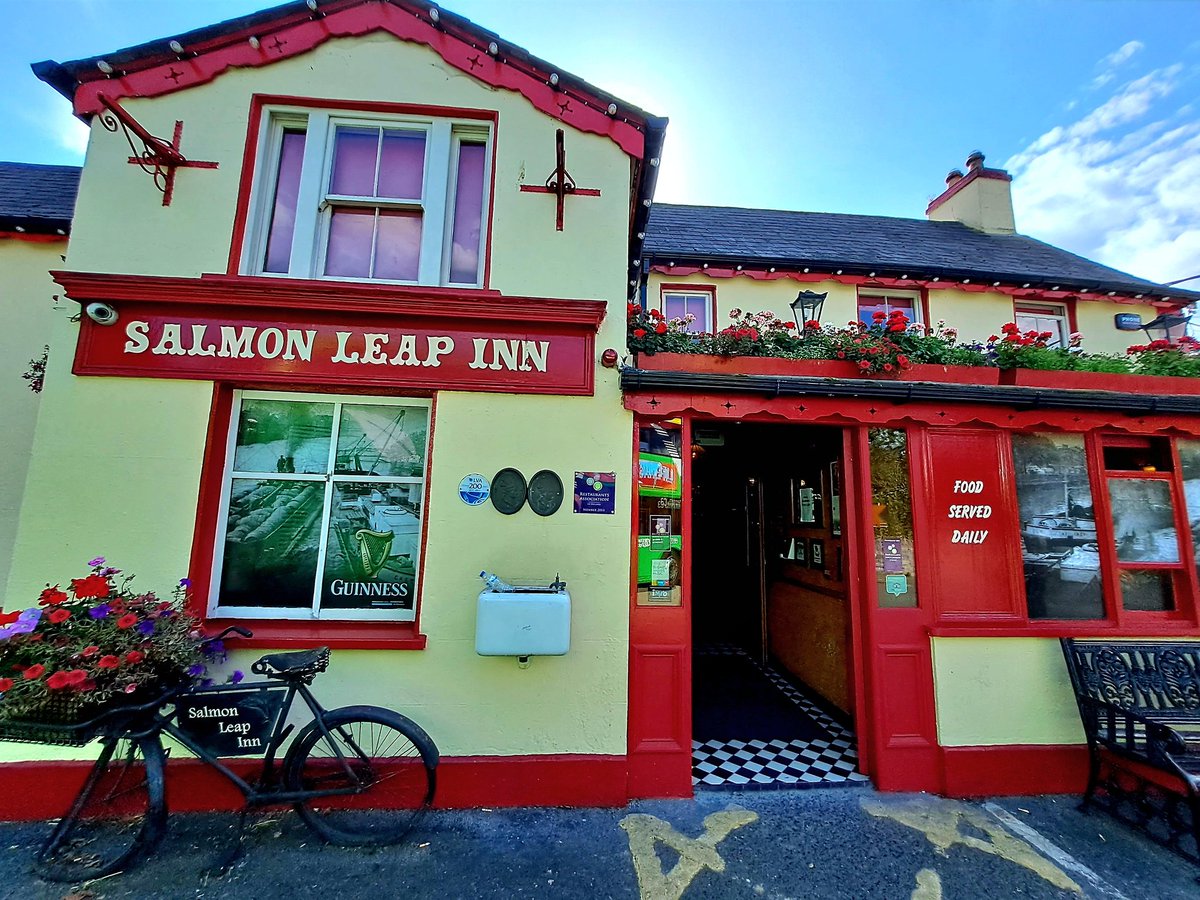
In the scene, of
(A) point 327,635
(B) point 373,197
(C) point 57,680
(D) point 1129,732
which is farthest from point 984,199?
(C) point 57,680

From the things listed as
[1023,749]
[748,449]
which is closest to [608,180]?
[748,449]

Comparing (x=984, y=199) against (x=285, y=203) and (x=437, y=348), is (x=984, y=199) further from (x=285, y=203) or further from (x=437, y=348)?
(x=285, y=203)

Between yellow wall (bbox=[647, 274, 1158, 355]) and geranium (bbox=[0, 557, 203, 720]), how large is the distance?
704 cm

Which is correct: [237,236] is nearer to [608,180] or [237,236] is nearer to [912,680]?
[608,180]

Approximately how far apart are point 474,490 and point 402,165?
10.7ft

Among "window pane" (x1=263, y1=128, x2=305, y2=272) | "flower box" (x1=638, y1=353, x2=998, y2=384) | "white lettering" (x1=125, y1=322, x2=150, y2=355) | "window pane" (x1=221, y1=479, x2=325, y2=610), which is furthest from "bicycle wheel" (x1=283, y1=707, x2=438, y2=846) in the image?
"window pane" (x1=263, y1=128, x2=305, y2=272)

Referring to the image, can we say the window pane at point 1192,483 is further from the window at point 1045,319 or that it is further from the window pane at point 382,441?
the window pane at point 382,441

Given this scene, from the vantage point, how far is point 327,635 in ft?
12.7

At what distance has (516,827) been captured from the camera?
3.56 metres

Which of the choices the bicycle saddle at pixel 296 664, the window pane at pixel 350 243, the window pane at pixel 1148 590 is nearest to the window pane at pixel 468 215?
the window pane at pixel 350 243

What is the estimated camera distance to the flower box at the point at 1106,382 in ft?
15.8

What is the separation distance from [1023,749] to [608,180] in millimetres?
6240

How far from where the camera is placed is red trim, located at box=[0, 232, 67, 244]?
5.73 meters

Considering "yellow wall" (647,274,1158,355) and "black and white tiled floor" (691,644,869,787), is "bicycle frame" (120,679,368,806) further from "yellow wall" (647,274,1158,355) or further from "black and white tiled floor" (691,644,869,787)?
"yellow wall" (647,274,1158,355)
